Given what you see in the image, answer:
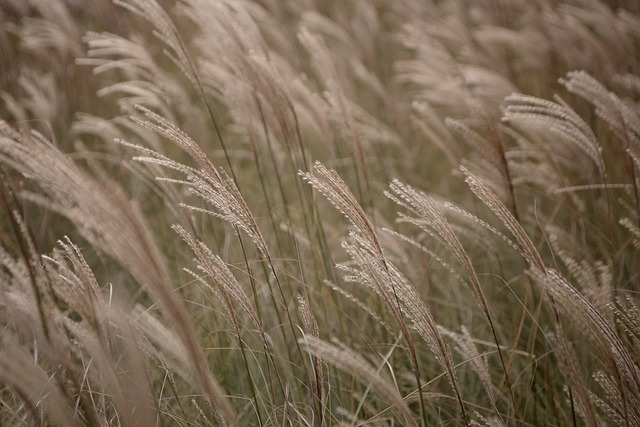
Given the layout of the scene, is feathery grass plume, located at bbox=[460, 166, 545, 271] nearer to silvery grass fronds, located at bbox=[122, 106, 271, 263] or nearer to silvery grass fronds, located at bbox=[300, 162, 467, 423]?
silvery grass fronds, located at bbox=[300, 162, 467, 423]

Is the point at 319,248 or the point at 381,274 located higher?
the point at 381,274

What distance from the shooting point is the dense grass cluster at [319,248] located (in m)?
1.18

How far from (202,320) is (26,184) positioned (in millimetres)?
1314

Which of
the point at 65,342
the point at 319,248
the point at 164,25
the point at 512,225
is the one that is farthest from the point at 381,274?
the point at 319,248

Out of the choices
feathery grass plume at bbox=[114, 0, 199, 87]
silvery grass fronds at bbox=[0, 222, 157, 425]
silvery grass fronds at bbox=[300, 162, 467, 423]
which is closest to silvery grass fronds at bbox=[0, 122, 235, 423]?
silvery grass fronds at bbox=[0, 222, 157, 425]

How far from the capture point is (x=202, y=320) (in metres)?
2.25

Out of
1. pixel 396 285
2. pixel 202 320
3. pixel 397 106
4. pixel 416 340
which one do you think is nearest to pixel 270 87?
pixel 396 285

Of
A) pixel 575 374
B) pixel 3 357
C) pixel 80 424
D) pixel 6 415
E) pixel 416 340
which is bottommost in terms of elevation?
pixel 416 340

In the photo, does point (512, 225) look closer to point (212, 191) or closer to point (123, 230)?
point (212, 191)

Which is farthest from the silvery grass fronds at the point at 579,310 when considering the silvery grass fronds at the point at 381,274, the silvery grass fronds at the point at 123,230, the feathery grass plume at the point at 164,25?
the feathery grass plume at the point at 164,25

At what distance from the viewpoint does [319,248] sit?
2.62 m

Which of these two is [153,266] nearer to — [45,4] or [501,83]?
[501,83]

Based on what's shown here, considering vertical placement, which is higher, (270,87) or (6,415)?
(270,87)

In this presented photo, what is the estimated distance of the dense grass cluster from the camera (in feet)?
3.86
